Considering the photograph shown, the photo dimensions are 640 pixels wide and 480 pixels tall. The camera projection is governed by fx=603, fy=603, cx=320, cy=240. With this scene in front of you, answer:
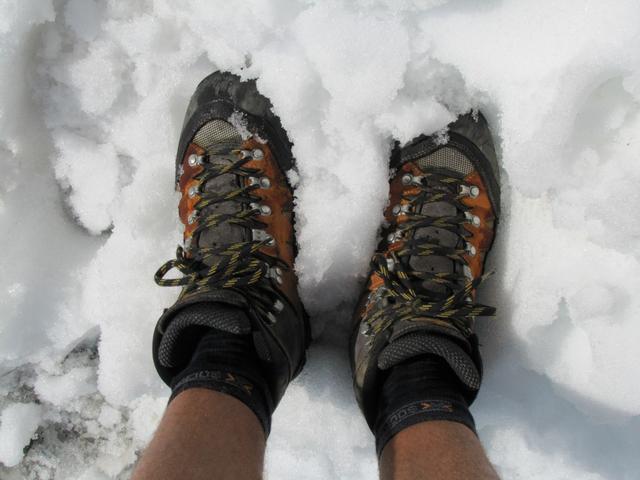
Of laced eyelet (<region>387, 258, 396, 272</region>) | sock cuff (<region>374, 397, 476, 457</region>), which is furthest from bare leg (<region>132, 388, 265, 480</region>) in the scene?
laced eyelet (<region>387, 258, 396, 272</region>)

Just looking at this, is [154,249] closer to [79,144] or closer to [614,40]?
[79,144]

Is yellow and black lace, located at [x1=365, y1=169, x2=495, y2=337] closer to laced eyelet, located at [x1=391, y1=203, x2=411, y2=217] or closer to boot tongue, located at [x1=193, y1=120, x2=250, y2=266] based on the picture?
laced eyelet, located at [x1=391, y1=203, x2=411, y2=217]

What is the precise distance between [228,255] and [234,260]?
1.4 inches

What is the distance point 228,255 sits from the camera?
1.27 meters

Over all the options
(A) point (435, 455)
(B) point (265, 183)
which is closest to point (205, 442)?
(A) point (435, 455)

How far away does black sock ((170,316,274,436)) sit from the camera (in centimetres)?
102

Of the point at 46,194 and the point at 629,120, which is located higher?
the point at 629,120

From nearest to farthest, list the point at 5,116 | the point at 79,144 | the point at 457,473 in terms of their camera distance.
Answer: the point at 457,473 → the point at 5,116 → the point at 79,144

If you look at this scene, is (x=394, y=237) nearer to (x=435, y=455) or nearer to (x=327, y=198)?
(x=327, y=198)

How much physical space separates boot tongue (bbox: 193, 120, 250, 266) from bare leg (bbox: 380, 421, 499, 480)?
1.87ft

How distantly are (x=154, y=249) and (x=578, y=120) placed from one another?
0.98m

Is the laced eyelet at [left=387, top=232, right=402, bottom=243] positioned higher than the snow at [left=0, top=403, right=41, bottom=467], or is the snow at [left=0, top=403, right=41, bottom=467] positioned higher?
the laced eyelet at [left=387, top=232, right=402, bottom=243]

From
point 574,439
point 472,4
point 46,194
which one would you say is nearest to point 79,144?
point 46,194

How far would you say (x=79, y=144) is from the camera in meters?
1.49
